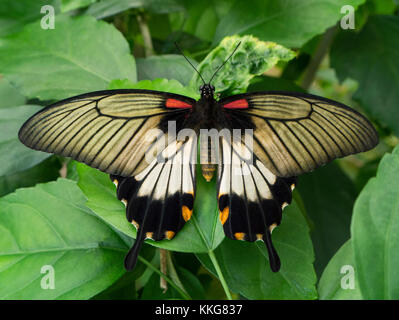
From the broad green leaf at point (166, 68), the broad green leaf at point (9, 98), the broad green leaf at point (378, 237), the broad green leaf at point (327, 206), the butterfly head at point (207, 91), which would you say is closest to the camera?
the broad green leaf at point (378, 237)

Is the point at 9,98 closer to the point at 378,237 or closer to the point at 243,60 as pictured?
the point at 243,60

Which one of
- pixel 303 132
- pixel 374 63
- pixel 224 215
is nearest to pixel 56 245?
pixel 224 215

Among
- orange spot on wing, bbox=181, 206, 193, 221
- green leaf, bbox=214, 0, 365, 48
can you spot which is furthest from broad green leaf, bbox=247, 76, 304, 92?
orange spot on wing, bbox=181, 206, 193, 221

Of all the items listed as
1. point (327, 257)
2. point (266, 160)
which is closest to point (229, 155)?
point (266, 160)

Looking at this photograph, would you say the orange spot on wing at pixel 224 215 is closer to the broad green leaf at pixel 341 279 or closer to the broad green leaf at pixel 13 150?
the broad green leaf at pixel 341 279

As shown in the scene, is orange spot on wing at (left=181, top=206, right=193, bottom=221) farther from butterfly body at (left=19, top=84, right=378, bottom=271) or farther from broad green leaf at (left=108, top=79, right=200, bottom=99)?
broad green leaf at (left=108, top=79, right=200, bottom=99)

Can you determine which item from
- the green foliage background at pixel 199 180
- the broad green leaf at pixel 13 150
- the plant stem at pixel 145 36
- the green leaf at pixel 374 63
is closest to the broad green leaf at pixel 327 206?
the green foliage background at pixel 199 180
